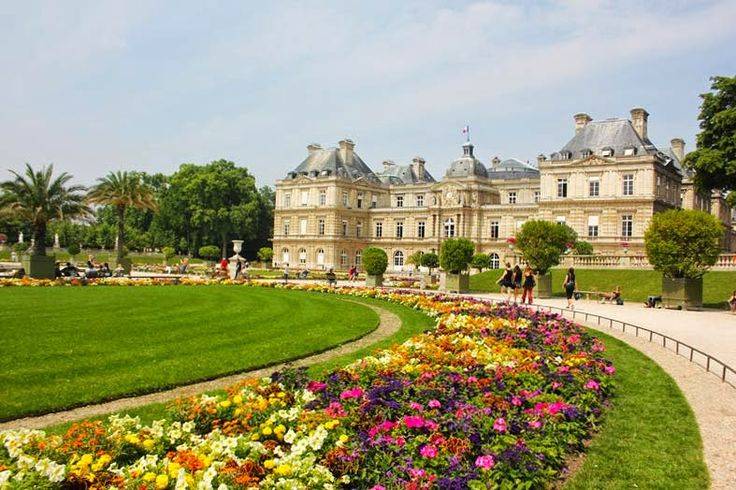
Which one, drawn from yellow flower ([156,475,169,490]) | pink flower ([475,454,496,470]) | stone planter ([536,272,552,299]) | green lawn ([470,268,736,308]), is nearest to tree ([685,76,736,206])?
green lawn ([470,268,736,308])

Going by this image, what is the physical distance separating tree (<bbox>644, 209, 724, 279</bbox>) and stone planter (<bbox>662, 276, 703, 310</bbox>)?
0.29m

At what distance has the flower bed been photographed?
225 inches

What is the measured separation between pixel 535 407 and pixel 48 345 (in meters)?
10.3

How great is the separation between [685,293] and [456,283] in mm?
12776

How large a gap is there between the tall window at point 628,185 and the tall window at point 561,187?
5.40m

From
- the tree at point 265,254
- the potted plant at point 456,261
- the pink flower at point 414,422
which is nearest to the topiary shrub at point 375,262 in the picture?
the potted plant at point 456,261

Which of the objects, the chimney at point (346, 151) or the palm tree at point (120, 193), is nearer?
the palm tree at point (120, 193)

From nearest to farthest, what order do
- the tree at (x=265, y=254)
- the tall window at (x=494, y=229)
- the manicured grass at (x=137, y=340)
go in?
the manicured grass at (x=137, y=340), the tall window at (x=494, y=229), the tree at (x=265, y=254)

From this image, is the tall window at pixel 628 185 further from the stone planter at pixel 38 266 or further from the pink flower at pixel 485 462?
the pink flower at pixel 485 462

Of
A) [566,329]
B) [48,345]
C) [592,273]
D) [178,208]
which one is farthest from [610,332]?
[178,208]

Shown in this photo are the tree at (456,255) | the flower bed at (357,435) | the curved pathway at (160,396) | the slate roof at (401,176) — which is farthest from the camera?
the slate roof at (401,176)

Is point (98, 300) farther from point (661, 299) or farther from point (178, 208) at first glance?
point (178, 208)

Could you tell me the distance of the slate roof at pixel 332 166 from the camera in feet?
251

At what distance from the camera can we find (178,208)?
80688 millimetres
